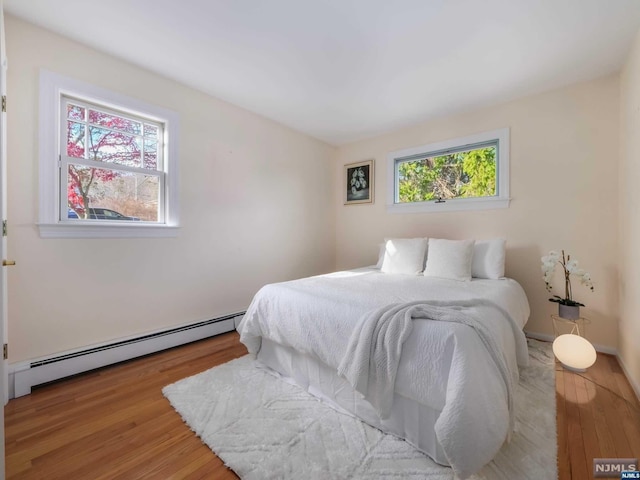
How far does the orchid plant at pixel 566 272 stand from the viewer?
2226mm

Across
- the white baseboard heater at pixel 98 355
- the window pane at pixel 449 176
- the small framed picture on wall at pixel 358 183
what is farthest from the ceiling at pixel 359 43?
the white baseboard heater at pixel 98 355

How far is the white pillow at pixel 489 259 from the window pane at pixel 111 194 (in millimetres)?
3047

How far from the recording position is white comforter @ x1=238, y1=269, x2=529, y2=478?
1.09 metres

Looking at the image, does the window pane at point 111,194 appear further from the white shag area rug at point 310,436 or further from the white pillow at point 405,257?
the white pillow at point 405,257

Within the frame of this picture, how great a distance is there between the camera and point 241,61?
2.21m

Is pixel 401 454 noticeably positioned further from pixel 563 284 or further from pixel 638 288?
pixel 563 284

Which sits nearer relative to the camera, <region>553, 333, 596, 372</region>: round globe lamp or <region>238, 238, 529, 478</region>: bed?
<region>238, 238, 529, 478</region>: bed

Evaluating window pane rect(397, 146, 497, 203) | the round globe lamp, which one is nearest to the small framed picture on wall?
window pane rect(397, 146, 497, 203)

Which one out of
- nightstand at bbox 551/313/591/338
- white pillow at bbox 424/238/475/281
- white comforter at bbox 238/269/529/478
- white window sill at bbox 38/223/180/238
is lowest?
nightstand at bbox 551/313/591/338

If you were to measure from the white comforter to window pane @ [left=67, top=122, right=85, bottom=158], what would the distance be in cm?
176

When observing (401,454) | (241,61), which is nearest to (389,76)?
(241,61)

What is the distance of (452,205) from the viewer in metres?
3.15

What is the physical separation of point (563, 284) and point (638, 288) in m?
0.76

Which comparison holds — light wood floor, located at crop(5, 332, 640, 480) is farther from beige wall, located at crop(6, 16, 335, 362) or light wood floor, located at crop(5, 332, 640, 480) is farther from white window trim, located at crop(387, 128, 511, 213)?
white window trim, located at crop(387, 128, 511, 213)
